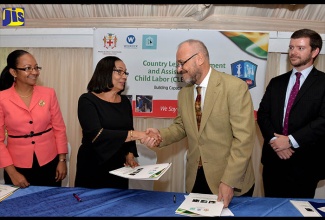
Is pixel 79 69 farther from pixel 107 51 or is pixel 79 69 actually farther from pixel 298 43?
pixel 298 43

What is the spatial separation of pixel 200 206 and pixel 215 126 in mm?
644

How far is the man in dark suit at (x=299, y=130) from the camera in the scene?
245 cm

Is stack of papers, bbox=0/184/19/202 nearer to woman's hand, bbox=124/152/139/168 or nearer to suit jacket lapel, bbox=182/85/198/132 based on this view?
woman's hand, bbox=124/152/139/168

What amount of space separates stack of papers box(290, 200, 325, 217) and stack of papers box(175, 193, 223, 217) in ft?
1.60

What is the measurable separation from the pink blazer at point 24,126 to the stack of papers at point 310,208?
2091 mm

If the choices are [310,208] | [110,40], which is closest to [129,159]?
[310,208]

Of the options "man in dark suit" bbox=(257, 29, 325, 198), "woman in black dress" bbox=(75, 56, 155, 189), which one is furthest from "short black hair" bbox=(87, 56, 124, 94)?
"man in dark suit" bbox=(257, 29, 325, 198)

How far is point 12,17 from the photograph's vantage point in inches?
152

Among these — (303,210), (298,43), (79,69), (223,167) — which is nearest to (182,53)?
(223,167)

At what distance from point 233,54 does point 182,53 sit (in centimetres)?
156

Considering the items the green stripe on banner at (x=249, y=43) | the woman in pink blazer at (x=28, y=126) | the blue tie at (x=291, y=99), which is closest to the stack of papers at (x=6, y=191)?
the woman in pink blazer at (x=28, y=126)

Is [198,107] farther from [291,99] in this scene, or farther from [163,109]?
[163,109]

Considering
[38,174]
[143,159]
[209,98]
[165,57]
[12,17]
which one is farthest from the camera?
[12,17]

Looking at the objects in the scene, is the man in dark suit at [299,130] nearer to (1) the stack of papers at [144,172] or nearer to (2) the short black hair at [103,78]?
(1) the stack of papers at [144,172]
